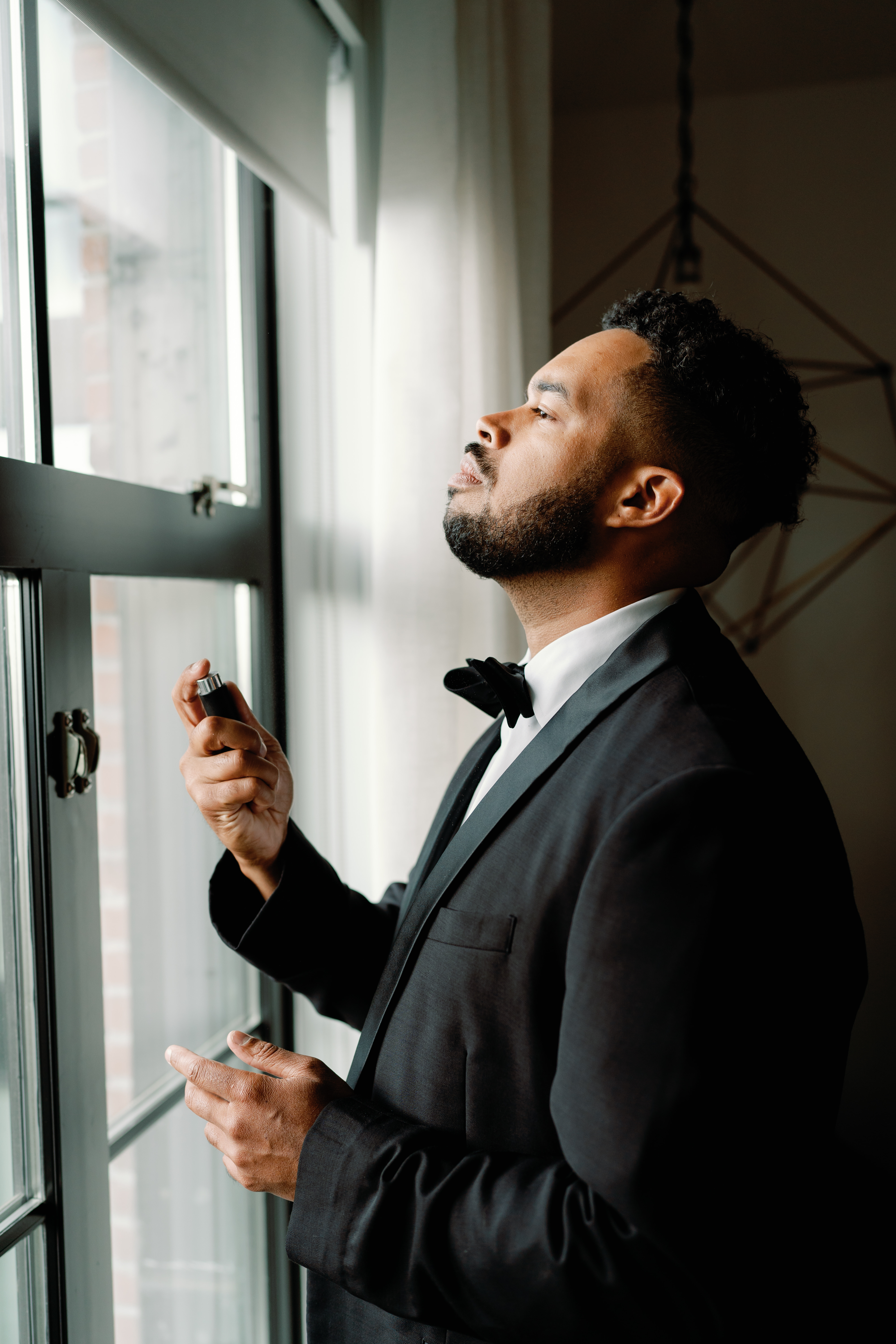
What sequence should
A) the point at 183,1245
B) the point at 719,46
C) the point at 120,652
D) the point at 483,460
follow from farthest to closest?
the point at 719,46, the point at 183,1245, the point at 120,652, the point at 483,460

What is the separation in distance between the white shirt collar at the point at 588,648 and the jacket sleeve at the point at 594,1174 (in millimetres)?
266

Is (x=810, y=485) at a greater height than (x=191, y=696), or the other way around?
(x=810, y=485)

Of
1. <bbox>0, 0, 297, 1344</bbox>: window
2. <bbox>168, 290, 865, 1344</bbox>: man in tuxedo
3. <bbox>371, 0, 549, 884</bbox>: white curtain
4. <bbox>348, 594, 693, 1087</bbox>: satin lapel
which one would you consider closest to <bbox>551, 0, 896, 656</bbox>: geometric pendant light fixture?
<bbox>371, 0, 549, 884</bbox>: white curtain

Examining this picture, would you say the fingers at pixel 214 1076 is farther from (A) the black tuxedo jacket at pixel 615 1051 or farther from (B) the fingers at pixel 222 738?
(B) the fingers at pixel 222 738

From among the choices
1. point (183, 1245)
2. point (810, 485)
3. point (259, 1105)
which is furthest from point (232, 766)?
point (810, 485)

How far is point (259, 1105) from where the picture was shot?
0.79 metres

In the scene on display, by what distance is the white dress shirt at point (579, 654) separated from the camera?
94cm

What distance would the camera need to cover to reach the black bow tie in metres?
0.92

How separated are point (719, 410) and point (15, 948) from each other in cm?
88

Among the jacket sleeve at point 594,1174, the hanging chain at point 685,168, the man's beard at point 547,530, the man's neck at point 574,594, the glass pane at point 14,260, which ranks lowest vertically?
the jacket sleeve at point 594,1174

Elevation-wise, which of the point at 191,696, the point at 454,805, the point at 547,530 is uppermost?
the point at 547,530

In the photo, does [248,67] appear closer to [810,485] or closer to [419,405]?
[419,405]

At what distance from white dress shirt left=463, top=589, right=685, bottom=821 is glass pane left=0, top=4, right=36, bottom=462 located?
557mm

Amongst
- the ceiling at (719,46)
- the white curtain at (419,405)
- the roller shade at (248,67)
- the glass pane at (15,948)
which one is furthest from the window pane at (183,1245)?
the ceiling at (719,46)
